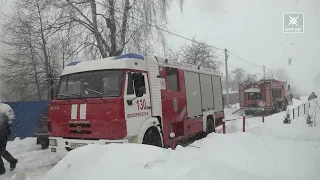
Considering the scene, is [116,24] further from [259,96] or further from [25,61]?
[259,96]

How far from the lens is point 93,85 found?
7105 mm

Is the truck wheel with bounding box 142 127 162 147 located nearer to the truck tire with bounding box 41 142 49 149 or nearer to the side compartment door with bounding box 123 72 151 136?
the side compartment door with bounding box 123 72 151 136

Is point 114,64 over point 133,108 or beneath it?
over

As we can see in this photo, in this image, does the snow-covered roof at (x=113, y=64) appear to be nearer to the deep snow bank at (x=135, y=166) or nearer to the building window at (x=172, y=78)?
the building window at (x=172, y=78)

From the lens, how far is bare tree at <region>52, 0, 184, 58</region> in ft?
52.9

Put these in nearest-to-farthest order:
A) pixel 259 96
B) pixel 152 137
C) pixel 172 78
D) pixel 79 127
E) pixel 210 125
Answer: pixel 79 127 → pixel 152 137 → pixel 172 78 → pixel 210 125 → pixel 259 96

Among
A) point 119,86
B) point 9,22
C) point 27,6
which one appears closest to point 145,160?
point 119,86

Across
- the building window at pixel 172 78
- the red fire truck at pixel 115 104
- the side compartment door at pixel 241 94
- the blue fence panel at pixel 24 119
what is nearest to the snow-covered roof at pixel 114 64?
the red fire truck at pixel 115 104

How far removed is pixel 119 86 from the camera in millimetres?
6867

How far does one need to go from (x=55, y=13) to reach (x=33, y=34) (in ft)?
6.97

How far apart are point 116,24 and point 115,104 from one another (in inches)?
415

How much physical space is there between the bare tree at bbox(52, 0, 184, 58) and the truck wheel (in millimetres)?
9230

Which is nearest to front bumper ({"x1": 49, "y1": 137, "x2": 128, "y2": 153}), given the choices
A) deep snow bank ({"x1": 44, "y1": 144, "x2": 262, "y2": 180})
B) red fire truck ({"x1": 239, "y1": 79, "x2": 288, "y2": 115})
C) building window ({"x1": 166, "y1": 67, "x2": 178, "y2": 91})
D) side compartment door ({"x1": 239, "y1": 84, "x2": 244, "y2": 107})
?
deep snow bank ({"x1": 44, "y1": 144, "x2": 262, "y2": 180})

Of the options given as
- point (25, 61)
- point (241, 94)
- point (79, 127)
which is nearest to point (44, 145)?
point (79, 127)
